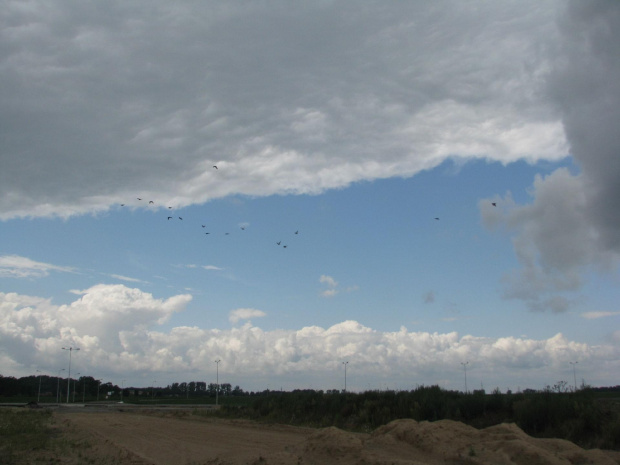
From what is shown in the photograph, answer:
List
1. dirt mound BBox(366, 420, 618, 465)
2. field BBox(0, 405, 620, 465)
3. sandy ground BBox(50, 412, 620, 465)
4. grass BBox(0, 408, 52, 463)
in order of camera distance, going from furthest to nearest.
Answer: grass BBox(0, 408, 52, 463)
field BBox(0, 405, 620, 465)
sandy ground BBox(50, 412, 620, 465)
dirt mound BBox(366, 420, 618, 465)

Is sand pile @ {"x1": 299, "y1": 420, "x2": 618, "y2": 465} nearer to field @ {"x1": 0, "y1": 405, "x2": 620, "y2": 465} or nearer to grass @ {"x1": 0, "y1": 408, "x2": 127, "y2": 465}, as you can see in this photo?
field @ {"x1": 0, "y1": 405, "x2": 620, "y2": 465}

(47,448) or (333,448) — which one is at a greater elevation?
(333,448)

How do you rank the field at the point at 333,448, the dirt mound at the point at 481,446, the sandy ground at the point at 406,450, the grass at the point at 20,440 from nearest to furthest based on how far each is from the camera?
the dirt mound at the point at 481,446 → the sandy ground at the point at 406,450 → the field at the point at 333,448 → the grass at the point at 20,440

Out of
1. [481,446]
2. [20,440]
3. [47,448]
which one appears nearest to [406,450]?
[481,446]

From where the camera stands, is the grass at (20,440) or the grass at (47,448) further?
the grass at (20,440)

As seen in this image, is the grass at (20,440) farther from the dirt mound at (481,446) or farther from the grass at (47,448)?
the dirt mound at (481,446)

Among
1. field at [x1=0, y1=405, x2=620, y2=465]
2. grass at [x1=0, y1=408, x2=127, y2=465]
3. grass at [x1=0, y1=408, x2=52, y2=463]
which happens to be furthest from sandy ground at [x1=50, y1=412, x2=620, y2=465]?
grass at [x1=0, y1=408, x2=52, y2=463]

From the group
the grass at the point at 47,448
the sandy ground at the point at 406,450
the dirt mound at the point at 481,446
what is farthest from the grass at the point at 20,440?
the dirt mound at the point at 481,446

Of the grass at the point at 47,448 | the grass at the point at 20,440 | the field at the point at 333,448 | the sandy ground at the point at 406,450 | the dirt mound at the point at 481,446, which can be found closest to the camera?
the dirt mound at the point at 481,446

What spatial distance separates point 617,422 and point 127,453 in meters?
16.0

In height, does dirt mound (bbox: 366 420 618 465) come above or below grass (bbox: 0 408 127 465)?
above

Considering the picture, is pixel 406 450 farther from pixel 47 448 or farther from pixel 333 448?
pixel 47 448

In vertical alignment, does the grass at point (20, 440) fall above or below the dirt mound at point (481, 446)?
below

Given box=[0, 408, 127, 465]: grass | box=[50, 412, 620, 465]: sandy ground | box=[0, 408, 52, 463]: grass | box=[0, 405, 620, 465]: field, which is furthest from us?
box=[0, 408, 52, 463]: grass
